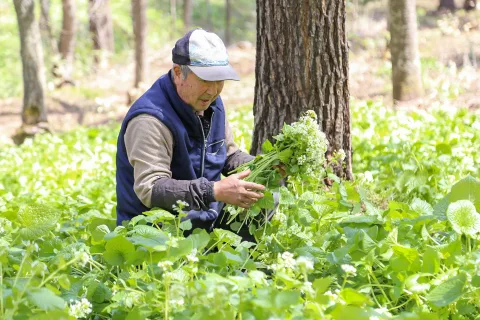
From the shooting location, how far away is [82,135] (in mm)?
9414

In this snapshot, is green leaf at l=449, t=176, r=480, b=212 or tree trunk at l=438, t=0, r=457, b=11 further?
tree trunk at l=438, t=0, r=457, b=11

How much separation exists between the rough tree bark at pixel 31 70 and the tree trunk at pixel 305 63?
23.4 feet

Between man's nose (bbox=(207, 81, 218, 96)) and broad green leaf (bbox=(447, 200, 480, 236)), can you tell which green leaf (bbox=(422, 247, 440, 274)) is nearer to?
broad green leaf (bbox=(447, 200, 480, 236))

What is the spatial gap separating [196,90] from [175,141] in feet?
0.88

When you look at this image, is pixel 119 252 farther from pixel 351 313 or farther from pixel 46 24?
pixel 46 24

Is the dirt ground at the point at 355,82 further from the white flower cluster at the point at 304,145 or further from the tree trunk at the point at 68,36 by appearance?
the white flower cluster at the point at 304,145

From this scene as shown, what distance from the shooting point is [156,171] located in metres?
3.20

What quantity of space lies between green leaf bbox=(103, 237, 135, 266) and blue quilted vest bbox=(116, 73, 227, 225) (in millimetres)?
699

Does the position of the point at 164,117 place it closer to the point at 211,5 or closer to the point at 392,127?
the point at 392,127

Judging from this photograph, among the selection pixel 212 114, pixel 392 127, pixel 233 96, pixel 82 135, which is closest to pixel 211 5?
pixel 233 96

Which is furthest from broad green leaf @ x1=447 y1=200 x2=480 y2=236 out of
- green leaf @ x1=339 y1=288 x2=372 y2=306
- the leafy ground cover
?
green leaf @ x1=339 y1=288 x2=372 y2=306

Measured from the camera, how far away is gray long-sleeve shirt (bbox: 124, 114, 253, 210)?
3.11 m

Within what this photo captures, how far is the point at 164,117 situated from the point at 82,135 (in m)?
6.39

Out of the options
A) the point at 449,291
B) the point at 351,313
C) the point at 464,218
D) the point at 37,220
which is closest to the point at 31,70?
the point at 37,220
